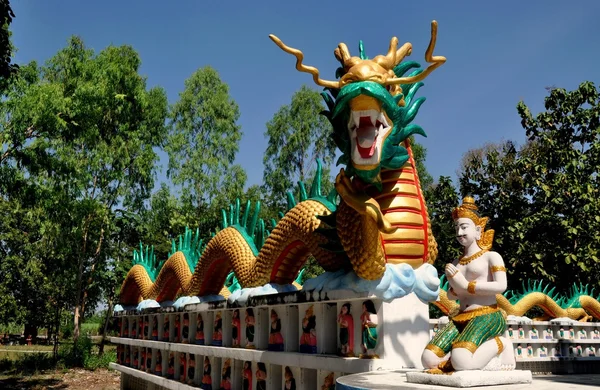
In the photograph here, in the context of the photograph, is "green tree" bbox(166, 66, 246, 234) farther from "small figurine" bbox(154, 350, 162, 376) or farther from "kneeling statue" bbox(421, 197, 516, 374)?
"kneeling statue" bbox(421, 197, 516, 374)

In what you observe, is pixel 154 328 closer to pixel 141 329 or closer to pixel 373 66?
pixel 141 329

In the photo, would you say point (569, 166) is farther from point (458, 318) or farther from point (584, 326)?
point (458, 318)

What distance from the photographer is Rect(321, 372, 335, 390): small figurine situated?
5.81m

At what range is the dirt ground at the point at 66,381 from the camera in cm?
1670

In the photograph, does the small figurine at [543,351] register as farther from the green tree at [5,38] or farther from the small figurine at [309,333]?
the green tree at [5,38]

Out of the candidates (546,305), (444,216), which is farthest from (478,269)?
(444,216)

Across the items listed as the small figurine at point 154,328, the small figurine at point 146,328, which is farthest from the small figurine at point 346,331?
the small figurine at point 146,328

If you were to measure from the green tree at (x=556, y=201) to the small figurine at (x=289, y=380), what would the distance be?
37.7 ft

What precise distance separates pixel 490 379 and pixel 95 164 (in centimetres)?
1865

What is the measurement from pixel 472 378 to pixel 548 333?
31.9 ft

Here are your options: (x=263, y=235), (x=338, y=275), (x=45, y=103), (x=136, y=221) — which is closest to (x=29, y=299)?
(x=136, y=221)

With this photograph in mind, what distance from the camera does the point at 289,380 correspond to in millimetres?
6609

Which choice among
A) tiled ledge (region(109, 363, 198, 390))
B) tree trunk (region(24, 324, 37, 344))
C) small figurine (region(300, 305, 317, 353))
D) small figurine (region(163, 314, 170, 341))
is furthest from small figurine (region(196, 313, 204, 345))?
tree trunk (region(24, 324, 37, 344))

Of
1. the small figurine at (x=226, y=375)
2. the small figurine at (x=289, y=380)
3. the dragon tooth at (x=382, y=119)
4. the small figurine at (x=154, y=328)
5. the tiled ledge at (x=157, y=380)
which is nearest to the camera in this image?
the dragon tooth at (x=382, y=119)
